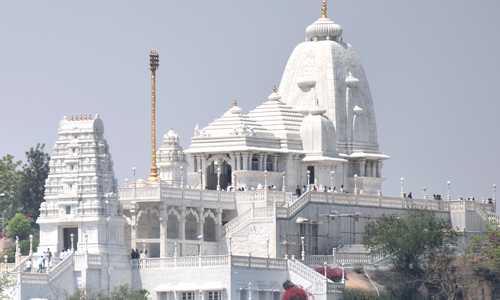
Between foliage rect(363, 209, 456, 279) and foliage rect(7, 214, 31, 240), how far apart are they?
30134 mm

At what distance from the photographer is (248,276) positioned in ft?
339

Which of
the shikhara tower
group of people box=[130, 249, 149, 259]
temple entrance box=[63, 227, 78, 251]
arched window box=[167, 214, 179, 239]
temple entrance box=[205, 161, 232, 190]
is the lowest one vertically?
group of people box=[130, 249, 149, 259]

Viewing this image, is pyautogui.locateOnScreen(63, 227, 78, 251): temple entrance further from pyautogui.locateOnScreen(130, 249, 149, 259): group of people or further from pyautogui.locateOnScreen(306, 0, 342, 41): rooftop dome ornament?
pyautogui.locateOnScreen(306, 0, 342, 41): rooftop dome ornament

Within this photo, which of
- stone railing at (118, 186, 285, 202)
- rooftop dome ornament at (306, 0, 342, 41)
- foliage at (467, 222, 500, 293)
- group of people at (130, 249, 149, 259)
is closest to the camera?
group of people at (130, 249, 149, 259)

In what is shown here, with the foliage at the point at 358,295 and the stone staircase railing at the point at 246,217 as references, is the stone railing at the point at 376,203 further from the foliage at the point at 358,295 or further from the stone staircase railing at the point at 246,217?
the foliage at the point at 358,295

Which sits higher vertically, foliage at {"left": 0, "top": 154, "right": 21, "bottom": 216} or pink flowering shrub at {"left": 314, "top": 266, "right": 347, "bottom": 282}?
foliage at {"left": 0, "top": 154, "right": 21, "bottom": 216}

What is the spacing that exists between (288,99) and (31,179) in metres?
22.0

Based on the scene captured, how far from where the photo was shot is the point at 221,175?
124938 mm

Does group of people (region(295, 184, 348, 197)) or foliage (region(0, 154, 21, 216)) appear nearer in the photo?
group of people (region(295, 184, 348, 197))

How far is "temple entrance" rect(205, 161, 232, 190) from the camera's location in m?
124

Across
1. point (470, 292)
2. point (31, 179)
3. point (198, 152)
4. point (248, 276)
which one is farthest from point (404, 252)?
point (31, 179)

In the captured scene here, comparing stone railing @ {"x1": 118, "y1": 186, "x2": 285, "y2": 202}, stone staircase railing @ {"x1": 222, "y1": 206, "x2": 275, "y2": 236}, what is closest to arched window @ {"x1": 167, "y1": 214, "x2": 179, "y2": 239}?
stone railing @ {"x1": 118, "y1": 186, "x2": 285, "y2": 202}

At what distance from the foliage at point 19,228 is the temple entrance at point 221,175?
50.3 ft

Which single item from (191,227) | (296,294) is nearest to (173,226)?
(191,227)
